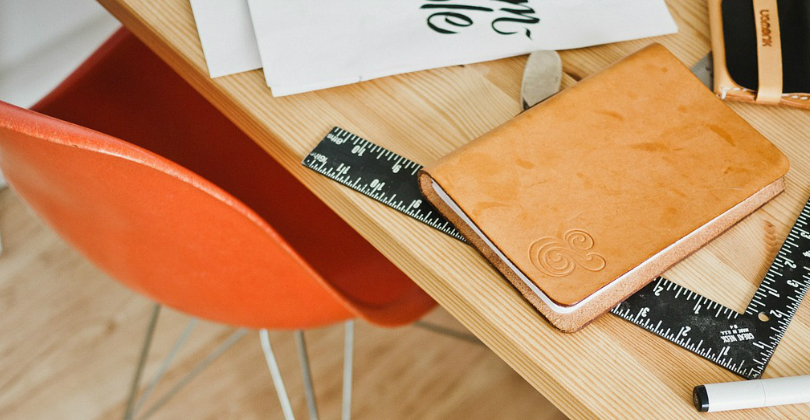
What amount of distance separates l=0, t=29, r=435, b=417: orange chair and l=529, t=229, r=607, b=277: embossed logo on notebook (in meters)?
0.26

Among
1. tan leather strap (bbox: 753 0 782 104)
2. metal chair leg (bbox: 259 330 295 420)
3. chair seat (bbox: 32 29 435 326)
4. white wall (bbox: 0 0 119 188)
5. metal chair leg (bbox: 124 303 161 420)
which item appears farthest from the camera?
white wall (bbox: 0 0 119 188)

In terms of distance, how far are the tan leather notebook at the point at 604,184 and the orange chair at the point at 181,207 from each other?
8.4 inches

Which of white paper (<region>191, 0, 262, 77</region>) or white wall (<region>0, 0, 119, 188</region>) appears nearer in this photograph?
white paper (<region>191, 0, 262, 77</region>)

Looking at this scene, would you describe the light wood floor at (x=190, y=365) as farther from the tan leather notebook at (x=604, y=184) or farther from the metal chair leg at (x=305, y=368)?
the tan leather notebook at (x=604, y=184)

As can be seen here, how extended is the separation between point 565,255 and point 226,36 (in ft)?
1.42

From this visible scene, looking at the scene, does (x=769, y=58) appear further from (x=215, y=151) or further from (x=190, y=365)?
(x=190, y=365)

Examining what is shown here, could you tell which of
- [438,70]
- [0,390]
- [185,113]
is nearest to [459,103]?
[438,70]

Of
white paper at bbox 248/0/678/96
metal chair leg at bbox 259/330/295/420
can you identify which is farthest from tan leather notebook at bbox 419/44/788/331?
metal chair leg at bbox 259/330/295/420

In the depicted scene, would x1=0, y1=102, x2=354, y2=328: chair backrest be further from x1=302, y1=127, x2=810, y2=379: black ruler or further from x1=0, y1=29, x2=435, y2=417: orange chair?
x1=302, y1=127, x2=810, y2=379: black ruler

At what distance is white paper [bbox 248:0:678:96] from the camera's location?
71 centimetres

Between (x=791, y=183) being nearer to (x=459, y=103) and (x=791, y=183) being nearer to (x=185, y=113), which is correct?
(x=459, y=103)

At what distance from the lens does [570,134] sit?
622 millimetres

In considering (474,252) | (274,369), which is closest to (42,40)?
(274,369)

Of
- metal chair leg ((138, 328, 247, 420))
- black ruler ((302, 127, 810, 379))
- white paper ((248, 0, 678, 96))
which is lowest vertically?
metal chair leg ((138, 328, 247, 420))
